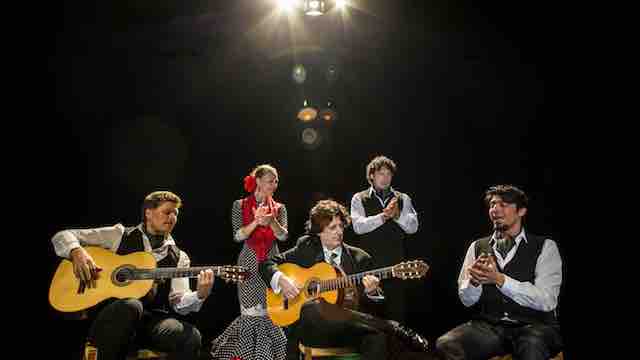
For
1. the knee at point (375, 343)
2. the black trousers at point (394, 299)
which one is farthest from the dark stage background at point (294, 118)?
the knee at point (375, 343)

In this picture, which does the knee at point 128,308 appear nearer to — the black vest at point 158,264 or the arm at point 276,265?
the black vest at point 158,264

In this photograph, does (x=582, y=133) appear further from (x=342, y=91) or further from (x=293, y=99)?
(x=293, y=99)

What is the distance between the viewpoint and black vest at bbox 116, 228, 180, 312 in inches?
149

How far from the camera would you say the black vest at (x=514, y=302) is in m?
3.57

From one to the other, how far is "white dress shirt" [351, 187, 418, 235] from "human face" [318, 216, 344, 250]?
2.30ft

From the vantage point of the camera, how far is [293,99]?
5.98 m

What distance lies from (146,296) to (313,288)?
108 centimetres

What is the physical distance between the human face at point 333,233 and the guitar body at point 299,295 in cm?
14

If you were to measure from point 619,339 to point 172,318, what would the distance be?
11.8ft

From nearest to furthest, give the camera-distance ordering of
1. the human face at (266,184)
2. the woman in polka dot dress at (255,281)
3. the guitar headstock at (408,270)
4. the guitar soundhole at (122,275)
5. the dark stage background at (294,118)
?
the guitar soundhole at (122,275) < the guitar headstock at (408,270) < the woman in polka dot dress at (255,281) < the human face at (266,184) < the dark stage background at (294,118)

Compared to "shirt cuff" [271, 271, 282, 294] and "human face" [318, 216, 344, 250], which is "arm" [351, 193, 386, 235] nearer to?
"human face" [318, 216, 344, 250]

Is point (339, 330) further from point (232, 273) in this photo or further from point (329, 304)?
point (232, 273)

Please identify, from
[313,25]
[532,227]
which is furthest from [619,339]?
[313,25]

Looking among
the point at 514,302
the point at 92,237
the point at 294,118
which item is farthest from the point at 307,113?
the point at 514,302
